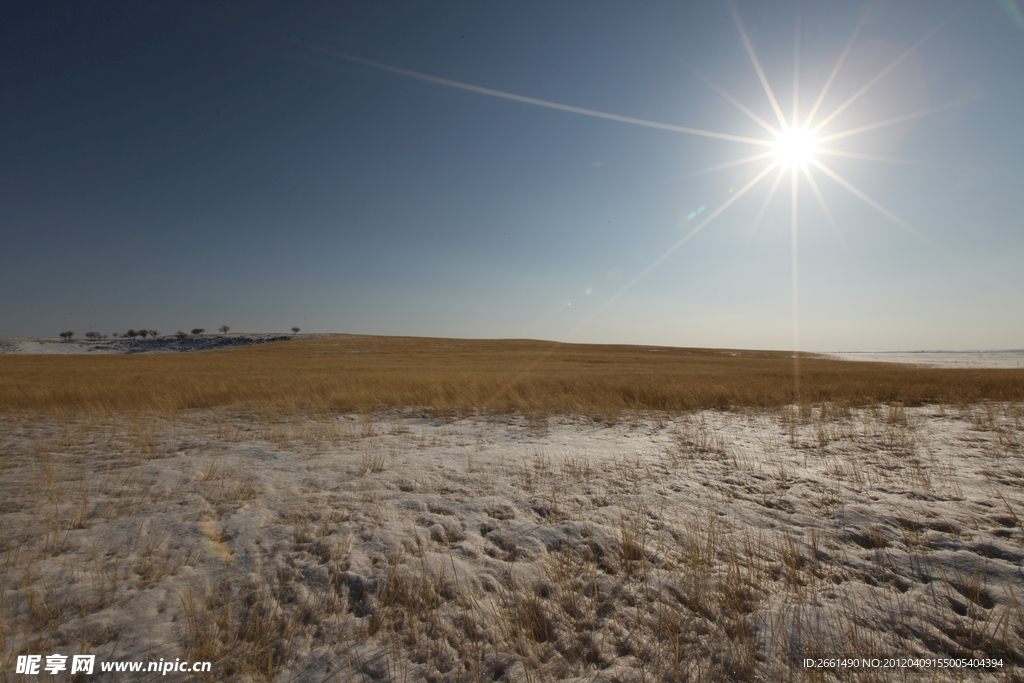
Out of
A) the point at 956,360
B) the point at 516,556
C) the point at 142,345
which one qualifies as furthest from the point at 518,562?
the point at 142,345

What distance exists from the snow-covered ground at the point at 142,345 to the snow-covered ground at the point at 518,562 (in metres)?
83.4

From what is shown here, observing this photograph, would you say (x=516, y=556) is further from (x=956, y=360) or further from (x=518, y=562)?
(x=956, y=360)

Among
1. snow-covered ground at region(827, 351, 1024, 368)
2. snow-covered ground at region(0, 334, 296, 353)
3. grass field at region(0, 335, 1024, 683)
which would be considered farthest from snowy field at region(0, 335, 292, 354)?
snow-covered ground at region(827, 351, 1024, 368)

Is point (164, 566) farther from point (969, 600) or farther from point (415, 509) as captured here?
point (969, 600)

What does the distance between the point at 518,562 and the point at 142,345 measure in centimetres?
10904

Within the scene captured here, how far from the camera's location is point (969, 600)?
295cm

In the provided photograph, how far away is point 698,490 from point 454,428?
17.9 feet

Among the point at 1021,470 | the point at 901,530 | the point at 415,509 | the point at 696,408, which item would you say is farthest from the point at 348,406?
the point at 1021,470

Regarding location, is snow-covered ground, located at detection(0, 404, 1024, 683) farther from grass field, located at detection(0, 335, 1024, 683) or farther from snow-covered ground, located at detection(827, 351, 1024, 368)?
snow-covered ground, located at detection(827, 351, 1024, 368)

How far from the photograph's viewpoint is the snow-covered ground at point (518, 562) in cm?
254

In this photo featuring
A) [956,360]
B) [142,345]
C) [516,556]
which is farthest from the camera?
[142,345]

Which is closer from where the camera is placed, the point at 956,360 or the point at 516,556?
the point at 516,556

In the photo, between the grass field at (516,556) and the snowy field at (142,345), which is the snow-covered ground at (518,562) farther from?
the snowy field at (142,345)

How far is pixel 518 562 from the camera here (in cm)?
356
